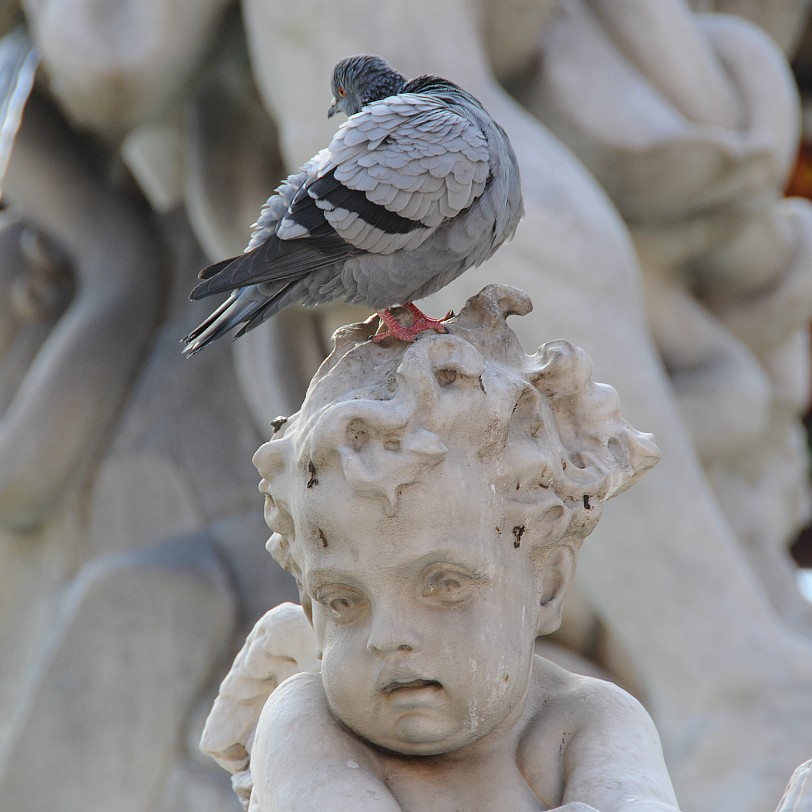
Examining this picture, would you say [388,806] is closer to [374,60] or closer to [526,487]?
[526,487]

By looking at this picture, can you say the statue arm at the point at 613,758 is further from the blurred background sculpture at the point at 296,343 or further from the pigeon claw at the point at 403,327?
the blurred background sculpture at the point at 296,343

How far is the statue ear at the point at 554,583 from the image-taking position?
129 centimetres

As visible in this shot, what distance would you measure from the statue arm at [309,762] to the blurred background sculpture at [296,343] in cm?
121

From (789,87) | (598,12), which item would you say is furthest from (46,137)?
(789,87)

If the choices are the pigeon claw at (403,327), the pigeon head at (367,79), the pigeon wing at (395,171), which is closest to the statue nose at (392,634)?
the pigeon claw at (403,327)

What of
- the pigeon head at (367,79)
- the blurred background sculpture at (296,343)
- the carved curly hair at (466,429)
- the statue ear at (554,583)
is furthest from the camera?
the blurred background sculpture at (296,343)

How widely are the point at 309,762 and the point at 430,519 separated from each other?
0.74 ft

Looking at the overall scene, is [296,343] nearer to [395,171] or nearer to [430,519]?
[395,171]

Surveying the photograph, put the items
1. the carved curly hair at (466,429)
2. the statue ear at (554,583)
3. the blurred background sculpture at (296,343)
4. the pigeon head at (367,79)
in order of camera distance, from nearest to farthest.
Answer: the carved curly hair at (466,429) < the statue ear at (554,583) < the pigeon head at (367,79) < the blurred background sculpture at (296,343)

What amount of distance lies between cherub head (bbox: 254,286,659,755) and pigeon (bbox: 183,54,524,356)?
0.12 meters

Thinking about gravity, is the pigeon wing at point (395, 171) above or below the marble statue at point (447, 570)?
above

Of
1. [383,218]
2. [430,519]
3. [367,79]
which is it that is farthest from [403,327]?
[367,79]

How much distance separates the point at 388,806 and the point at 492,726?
108 mm

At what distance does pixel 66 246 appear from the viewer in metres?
3.39
